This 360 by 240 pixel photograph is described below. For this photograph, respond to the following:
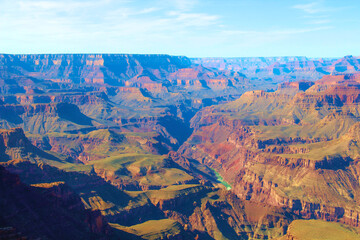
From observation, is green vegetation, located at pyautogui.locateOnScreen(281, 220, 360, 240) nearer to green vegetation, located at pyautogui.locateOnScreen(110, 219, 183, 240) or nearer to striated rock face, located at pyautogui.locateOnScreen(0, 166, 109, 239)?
green vegetation, located at pyautogui.locateOnScreen(110, 219, 183, 240)

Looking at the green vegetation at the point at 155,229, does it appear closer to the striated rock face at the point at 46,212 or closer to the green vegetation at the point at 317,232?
the striated rock face at the point at 46,212

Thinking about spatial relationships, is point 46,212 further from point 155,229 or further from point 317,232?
point 317,232

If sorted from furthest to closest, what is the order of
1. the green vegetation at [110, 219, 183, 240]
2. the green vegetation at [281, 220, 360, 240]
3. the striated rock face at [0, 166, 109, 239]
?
the green vegetation at [110, 219, 183, 240] → the green vegetation at [281, 220, 360, 240] → the striated rock face at [0, 166, 109, 239]

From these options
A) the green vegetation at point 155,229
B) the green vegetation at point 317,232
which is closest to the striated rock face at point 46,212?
the green vegetation at point 155,229

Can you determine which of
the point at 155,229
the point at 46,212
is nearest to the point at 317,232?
the point at 155,229

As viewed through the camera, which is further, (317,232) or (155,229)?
(155,229)

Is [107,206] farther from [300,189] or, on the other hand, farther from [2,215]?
[300,189]

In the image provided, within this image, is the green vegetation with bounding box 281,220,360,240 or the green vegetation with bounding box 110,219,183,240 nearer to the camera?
the green vegetation with bounding box 281,220,360,240

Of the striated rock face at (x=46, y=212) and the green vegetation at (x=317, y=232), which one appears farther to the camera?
the green vegetation at (x=317, y=232)

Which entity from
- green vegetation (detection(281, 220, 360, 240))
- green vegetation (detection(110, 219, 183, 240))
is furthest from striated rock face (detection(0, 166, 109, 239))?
green vegetation (detection(281, 220, 360, 240))

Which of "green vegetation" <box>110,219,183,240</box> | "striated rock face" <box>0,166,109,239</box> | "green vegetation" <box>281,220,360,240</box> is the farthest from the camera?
"green vegetation" <box>110,219,183,240</box>

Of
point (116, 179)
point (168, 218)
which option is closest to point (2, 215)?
point (168, 218)

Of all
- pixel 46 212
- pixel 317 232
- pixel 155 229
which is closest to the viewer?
pixel 46 212
